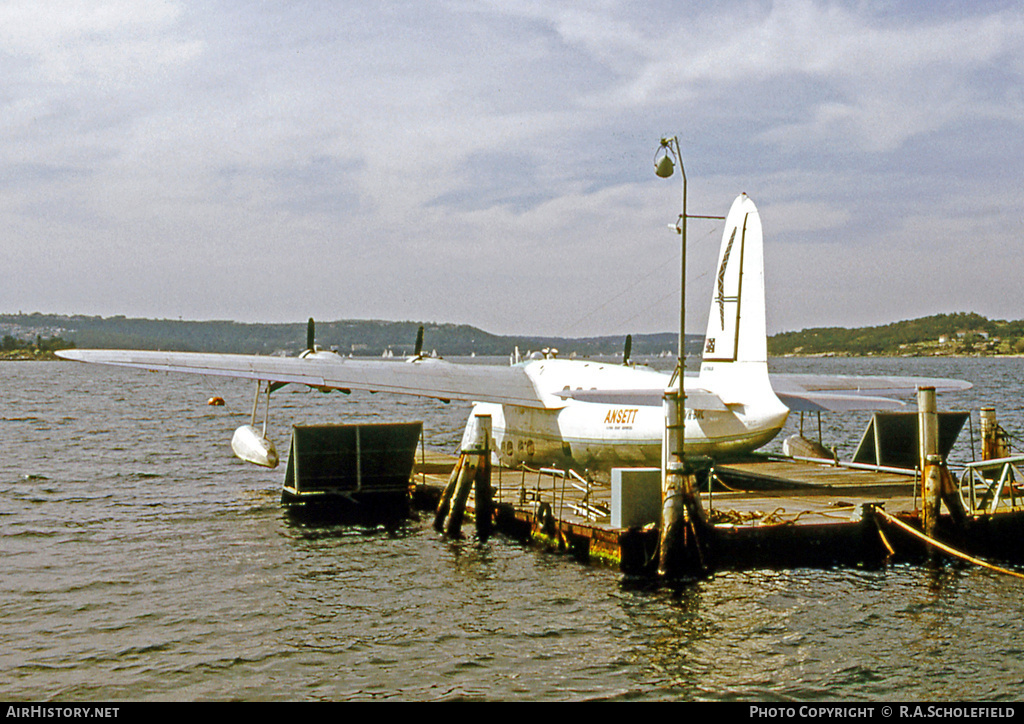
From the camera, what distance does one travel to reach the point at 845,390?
24.9m

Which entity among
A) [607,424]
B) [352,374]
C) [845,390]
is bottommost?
[607,424]

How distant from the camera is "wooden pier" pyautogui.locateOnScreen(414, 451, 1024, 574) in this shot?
1683 centimetres

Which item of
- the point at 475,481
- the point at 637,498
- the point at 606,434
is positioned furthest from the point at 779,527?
the point at 475,481

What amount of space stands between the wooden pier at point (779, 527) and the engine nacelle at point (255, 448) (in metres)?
6.99

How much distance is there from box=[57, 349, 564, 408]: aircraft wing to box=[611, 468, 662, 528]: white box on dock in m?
7.49

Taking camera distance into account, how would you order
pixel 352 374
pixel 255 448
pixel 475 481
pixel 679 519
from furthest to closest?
1. pixel 255 448
2. pixel 352 374
3. pixel 475 481
4. pixel 679 519

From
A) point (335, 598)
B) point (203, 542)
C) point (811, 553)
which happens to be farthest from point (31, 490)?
point (811, 553)

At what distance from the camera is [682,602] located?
49.7 ft

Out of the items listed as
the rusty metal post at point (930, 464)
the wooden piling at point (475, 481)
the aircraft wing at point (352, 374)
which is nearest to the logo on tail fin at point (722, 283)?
the aircraft wing at point (352, 374)

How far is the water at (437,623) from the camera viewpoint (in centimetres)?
1198

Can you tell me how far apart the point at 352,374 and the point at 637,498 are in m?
10.9

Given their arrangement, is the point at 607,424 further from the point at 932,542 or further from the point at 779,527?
the point at 932,542

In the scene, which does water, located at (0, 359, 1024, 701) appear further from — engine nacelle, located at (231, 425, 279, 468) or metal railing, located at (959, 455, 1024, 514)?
engine nacelle, located at (231, 425, 279, 468)

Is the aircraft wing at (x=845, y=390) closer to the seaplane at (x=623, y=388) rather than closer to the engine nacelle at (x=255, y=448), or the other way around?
the seaplane at (x=623, y=388)
